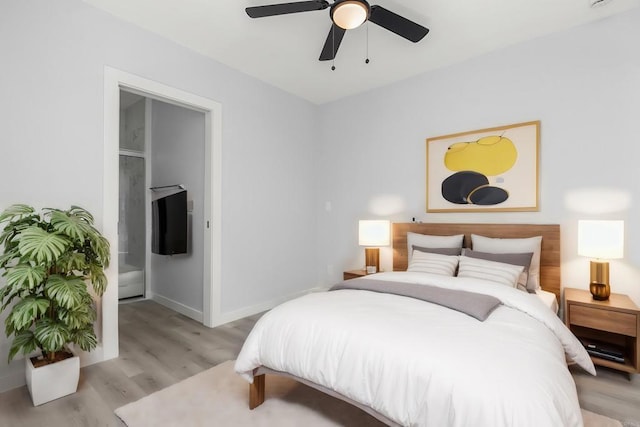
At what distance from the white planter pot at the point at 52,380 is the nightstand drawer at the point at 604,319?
Answer: 3.46 m

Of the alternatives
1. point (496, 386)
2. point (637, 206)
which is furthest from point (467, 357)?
point (637, 206)

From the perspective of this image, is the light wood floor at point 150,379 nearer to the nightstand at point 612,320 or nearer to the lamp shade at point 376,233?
the nightstand at point 612,320

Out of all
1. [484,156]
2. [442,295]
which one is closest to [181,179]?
[442,295]

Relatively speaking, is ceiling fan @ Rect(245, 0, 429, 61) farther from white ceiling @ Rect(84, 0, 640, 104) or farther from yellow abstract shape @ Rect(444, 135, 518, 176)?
yellow abstract shape @ Rect(444, 135, 518, 176)

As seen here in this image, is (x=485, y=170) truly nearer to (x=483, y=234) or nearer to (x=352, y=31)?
(x=483, y=234)

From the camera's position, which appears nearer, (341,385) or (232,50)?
(341,385)

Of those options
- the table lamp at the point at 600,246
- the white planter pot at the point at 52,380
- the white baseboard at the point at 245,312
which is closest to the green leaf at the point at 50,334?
the white planter pot at the point at 52,380

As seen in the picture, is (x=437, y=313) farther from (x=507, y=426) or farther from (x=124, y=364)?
(x=124, y=364)

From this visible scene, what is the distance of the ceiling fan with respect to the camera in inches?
70.9

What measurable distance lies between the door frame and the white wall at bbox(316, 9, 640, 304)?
1.77 metres

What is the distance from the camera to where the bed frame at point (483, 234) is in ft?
6.21

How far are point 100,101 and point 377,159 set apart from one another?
2.85m

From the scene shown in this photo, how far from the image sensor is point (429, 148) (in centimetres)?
346

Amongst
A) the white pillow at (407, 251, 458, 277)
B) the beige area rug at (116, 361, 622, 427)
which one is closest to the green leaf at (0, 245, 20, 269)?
the beige area rug at (116, 361, 622, 427)
